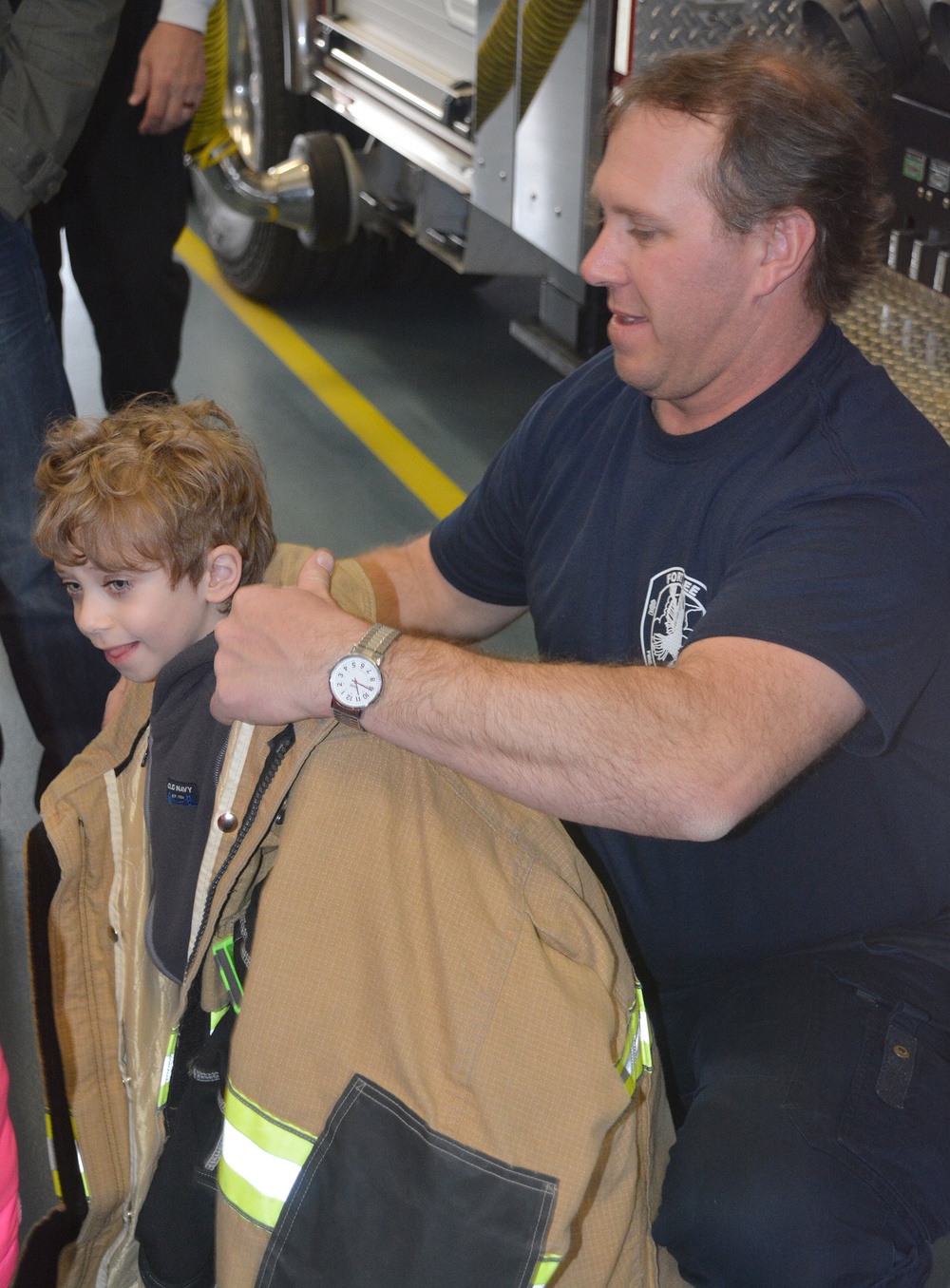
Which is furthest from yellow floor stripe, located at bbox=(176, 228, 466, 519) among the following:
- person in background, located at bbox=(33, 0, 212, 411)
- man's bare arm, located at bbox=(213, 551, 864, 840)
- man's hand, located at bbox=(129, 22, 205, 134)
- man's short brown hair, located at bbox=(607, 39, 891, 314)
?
man's bare arm, located at bbox=(213, 551, 864, 840)

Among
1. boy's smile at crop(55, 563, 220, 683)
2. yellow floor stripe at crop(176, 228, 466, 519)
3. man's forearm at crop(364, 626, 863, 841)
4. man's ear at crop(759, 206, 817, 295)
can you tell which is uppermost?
man's ear at crop(759, 206, 817, 295)

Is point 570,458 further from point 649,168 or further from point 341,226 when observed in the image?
point 341,226

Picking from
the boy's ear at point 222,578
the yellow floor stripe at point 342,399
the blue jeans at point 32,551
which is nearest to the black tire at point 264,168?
the yellow floor stripe at point 342,399

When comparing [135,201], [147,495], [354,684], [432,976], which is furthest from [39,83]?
[432,976]

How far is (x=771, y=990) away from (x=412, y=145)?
11.1 ft

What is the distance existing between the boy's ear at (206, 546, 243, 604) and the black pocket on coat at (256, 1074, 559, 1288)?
702 mm

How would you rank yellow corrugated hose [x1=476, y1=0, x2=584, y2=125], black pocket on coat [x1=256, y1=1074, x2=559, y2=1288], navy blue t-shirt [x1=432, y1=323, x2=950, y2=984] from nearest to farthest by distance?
black pocket on coat [x1=256, y1=1074, x2=559, y2=1288] < navy blue t-shirt [x1=432, y1=323, x2=950, y2=984] < yellow corrugated hose [x1=476, y1=0, x2=584, y2=125]

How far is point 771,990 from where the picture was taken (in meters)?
1.73

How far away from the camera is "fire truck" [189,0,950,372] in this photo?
3.03 m

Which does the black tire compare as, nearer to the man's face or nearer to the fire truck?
the fire truck

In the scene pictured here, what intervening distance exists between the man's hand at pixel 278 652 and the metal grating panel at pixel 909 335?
1915 mm

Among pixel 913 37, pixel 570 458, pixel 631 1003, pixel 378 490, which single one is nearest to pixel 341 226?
pixel 378 490

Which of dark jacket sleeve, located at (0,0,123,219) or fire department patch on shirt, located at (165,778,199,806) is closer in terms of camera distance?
fire department patch on shirt, located at (165,778,199,806)

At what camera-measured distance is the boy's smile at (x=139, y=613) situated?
70.2 inches
